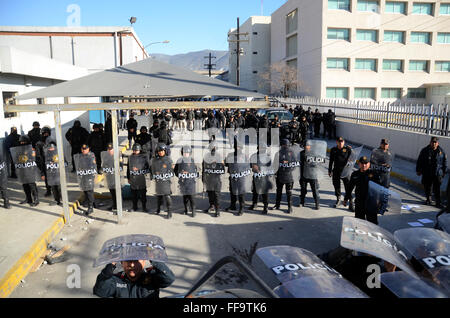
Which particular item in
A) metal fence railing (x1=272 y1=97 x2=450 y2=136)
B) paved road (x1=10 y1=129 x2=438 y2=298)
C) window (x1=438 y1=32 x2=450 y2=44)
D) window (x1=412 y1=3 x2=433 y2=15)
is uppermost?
window (x1=412 y1=3 x2=433 y2=15)

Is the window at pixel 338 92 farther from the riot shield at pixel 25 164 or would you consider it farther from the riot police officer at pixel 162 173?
the riot shield at pixel 25 164

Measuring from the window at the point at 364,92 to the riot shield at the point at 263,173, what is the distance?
37.5 metres

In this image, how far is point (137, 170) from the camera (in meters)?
8.02

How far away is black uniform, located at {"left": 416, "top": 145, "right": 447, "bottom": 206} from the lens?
324 inches

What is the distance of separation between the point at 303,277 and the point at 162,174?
560 centimetres

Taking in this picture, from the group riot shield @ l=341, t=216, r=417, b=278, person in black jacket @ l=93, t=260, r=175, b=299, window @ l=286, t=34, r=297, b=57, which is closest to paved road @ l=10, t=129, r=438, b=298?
person in black jacket @ l=93, t=260, r=175, b=299

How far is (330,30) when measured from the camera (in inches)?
1583

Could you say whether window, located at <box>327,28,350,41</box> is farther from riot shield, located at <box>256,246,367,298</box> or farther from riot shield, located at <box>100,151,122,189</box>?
riot shield, located at <box>256,246,367,298</box>

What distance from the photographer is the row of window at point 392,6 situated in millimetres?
39844

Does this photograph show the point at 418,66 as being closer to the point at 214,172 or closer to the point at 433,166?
the point at 433,166

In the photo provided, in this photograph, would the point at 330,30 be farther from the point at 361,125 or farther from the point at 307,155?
the point at 307,155

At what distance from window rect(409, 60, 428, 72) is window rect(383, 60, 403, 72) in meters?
1.35

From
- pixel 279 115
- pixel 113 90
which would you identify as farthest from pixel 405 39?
pixel 113 90

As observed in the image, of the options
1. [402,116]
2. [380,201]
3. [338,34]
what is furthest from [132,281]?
[338,34]
